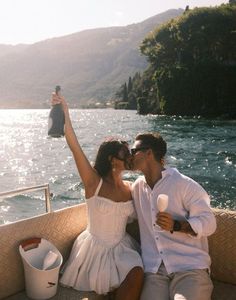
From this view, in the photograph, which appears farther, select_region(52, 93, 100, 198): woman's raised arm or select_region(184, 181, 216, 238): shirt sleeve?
select_region(52, 93, 100, 198): woman's raised arm

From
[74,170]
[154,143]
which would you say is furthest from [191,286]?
[74,170]

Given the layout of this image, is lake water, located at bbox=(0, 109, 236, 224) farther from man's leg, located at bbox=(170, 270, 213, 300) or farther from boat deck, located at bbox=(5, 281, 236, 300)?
man's leg, located at bbox=(170, 270, 213, 300)

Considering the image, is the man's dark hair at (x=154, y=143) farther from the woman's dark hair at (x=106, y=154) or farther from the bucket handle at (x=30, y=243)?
the bucket handle at (x=30, y=243)

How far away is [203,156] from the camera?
1131 inches

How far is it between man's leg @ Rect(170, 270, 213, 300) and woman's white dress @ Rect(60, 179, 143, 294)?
368mm

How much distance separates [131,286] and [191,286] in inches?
19.3

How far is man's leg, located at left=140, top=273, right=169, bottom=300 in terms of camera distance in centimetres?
365

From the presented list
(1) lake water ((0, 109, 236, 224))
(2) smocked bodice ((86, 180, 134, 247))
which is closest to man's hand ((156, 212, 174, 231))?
(2) smocked bodice ((86, 180, 134, 247))

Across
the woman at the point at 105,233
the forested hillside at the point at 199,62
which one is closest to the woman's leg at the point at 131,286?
the woman at the point at 105,233

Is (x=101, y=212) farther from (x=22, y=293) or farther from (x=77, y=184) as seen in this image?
(x=77, y=184)

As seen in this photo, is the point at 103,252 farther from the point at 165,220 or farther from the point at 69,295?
the point at 165,220

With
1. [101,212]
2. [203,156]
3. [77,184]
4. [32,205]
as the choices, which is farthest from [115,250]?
[203,156]

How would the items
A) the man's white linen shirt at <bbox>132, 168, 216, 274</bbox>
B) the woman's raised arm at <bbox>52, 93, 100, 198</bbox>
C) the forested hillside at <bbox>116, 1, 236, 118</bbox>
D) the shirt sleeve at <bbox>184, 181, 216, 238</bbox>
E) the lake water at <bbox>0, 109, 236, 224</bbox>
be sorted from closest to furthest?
the shirt sleeve at <bbox>184, 181, 216, 238</bbox> → the man's white linen shirt at <bbox>132, 168, 216, 274</bbox> → the woman's raised arm at <bbox>52, 93, 100, 198</bbox> → the lake water at <bbox>0, 109, 236, 224</bbox> → the forested hillside at <bbox>116, 1, 236, 118</bbox>

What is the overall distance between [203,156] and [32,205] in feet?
47.4
